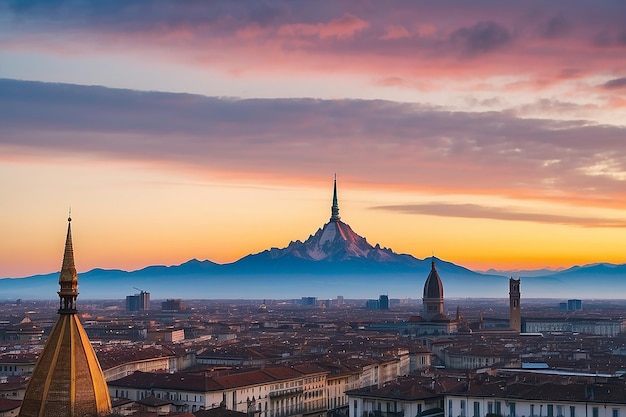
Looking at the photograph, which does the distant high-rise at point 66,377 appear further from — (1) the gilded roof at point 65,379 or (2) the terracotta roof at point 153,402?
(2) the terracotta roof at point 153,402

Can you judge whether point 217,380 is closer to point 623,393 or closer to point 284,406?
point 284,406

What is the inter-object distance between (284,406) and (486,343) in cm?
8222

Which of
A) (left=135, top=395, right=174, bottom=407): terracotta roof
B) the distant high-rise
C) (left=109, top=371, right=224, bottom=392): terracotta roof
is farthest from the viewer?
(left=109, top=371, right=224, bottom=392): terracotta roof

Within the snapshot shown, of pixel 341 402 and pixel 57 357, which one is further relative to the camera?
pixel 341 402

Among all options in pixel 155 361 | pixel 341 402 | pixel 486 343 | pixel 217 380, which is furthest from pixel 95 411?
pixel 486 343

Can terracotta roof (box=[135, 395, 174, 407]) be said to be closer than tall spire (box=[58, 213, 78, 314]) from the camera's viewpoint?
No

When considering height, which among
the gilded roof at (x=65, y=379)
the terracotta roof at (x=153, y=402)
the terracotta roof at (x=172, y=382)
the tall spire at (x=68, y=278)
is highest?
the tall spire at (x=68, y=278)

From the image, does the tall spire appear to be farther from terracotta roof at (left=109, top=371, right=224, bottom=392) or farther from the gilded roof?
terracotta roof at (left=109, top=371, right=224, bottom=392)

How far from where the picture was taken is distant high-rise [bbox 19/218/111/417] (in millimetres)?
44094

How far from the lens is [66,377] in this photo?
44.2 m

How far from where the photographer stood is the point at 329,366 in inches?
4737

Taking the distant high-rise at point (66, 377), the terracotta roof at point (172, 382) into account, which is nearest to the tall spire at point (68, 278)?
the distant high-rise at point (66, 377)

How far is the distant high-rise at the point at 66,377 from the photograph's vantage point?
44.1 metres

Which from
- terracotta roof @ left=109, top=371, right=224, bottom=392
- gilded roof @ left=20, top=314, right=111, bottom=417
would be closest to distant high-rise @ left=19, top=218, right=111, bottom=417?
gilded roof @ left=20, top=314, right=111, bottom=417
